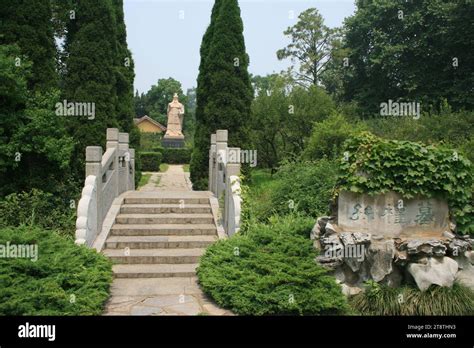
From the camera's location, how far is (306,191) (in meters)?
8.20

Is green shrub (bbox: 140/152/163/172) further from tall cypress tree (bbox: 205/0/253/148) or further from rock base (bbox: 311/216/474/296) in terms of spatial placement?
rock base (bbox: 311/216/474/296)

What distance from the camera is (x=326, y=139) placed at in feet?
44.0

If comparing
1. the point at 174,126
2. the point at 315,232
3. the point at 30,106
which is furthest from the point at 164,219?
the point at 174,126

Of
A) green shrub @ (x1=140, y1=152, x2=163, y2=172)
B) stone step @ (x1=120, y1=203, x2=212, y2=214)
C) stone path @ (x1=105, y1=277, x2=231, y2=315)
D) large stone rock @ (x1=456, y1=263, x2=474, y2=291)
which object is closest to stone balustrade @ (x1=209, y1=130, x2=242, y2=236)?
stone step @ (x1=120, y1=203, x2=212, y2=214)

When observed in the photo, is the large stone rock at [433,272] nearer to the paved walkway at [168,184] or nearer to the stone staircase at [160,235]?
the stone staircase at [160,235]

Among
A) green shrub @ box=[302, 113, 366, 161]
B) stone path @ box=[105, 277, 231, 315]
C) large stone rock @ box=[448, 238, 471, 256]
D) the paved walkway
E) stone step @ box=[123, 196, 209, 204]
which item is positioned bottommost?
stone path @ box=[105, 277, 231, 315]

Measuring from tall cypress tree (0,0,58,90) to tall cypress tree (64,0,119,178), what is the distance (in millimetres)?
1754

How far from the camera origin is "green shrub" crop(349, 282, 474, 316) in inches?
207

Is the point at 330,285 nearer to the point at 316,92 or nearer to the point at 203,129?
the point at 203,129

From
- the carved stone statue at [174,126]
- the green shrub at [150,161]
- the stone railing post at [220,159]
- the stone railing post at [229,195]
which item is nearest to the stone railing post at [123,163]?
the stone railing post at [220,159]

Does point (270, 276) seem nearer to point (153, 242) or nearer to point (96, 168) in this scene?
point (153, 242)

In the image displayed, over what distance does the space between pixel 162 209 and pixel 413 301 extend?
192 inches

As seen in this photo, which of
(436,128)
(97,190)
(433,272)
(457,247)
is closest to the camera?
(433,272)

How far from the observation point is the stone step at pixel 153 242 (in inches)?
289
